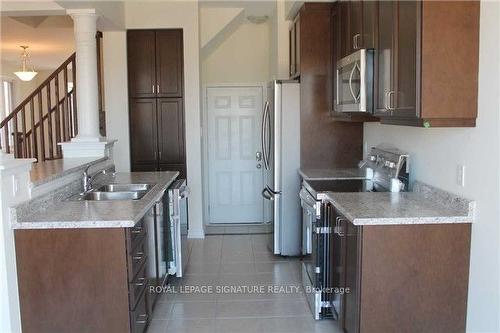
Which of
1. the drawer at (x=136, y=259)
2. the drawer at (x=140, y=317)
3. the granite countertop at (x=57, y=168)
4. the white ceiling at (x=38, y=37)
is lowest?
the drawer at (x=140, y=317)

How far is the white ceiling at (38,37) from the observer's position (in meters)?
6.44

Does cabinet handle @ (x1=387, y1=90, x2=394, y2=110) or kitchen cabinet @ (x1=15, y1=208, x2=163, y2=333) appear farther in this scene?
cabinet handle @ (x1=387, y1=90, x2=394, y2=110)

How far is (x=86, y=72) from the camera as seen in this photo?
4.31 metres

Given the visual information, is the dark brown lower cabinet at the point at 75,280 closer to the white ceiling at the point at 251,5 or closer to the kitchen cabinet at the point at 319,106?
the kitchen cabinet at the point at 319,106

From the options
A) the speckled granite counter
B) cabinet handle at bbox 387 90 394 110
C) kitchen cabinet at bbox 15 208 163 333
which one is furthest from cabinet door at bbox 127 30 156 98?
cabinet handle at bbox 387 90 394 110

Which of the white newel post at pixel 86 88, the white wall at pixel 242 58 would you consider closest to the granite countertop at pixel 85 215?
the white newel post at pixel 86 88

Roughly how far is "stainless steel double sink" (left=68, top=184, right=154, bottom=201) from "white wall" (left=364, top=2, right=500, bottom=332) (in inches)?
90.1

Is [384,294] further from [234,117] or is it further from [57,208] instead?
[234,117]

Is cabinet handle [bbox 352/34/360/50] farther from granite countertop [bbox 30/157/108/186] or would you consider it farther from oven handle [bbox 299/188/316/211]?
granite countertop [bbox 30/157/108/186]

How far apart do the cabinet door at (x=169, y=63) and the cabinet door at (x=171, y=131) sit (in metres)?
0.12

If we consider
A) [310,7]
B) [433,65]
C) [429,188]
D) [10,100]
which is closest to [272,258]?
[429,188]

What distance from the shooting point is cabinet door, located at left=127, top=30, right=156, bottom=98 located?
214 inches

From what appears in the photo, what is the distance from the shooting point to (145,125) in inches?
220

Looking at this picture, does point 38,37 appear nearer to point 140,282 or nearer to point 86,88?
point 86,88
